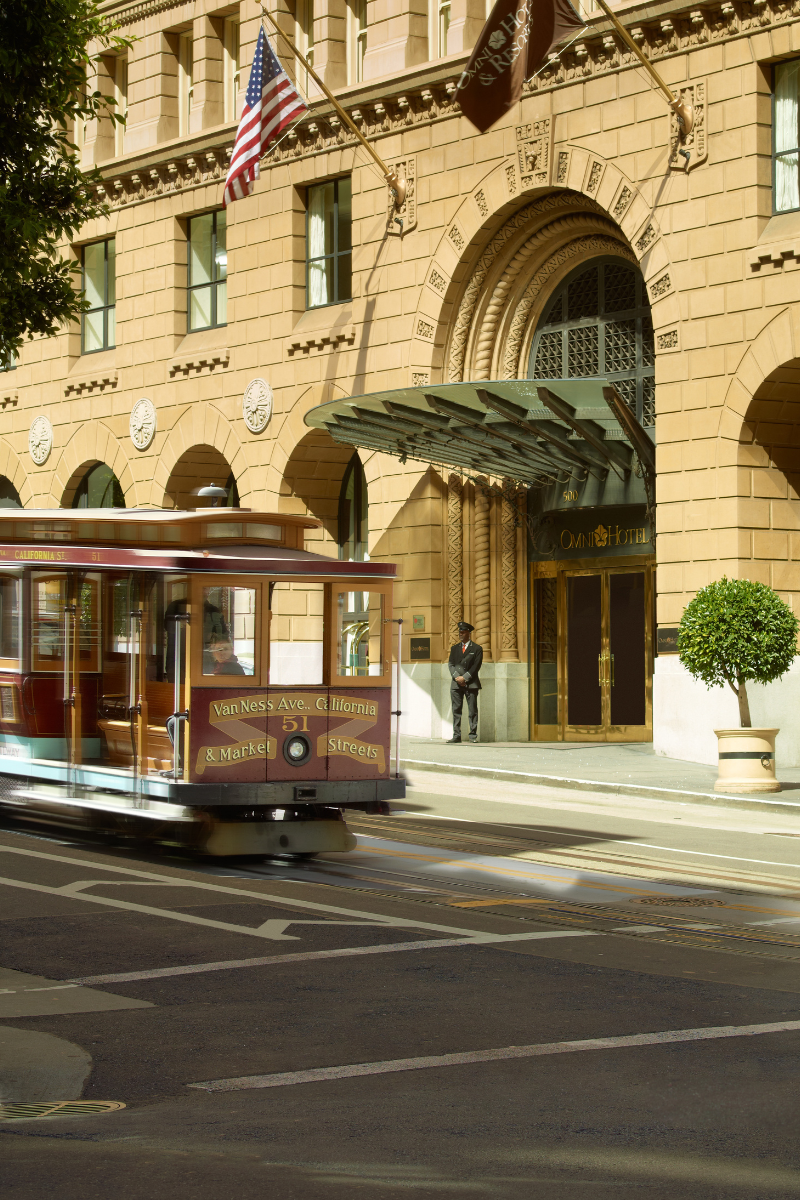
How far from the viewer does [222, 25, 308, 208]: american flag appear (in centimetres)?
2714

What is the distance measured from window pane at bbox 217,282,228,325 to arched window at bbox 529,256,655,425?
813cm

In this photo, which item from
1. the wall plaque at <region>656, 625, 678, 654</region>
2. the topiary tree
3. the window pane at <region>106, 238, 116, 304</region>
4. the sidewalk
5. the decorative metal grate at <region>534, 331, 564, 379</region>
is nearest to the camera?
the sidewalk

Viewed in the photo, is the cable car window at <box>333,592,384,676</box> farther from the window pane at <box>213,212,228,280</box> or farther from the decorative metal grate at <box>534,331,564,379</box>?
the window pane at <box>213,212,228,280</box>

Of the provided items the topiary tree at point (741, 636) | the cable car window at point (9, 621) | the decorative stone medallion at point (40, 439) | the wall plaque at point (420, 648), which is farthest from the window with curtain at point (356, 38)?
the cable car window at point (9, 621)

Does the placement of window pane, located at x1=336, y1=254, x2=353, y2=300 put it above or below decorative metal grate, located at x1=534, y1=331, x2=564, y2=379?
above

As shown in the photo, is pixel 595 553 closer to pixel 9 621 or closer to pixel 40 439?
pixel 9 621

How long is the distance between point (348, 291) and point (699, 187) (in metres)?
8.67

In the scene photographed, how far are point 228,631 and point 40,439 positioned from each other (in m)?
26.6

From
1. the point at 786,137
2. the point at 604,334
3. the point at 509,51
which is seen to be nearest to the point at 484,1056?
the point at 509,51

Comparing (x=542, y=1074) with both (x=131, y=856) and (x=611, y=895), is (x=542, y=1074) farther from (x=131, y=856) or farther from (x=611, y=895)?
(x=131, y=856)

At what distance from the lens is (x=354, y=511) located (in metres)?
33.2

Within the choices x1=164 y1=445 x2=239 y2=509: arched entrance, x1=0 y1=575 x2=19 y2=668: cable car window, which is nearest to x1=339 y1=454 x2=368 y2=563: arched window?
x1=164 y1=445 x2=239 y2=509: arched entrance

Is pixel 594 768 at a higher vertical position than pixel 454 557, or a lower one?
lower

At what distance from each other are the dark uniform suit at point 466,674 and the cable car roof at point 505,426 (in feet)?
9.66
